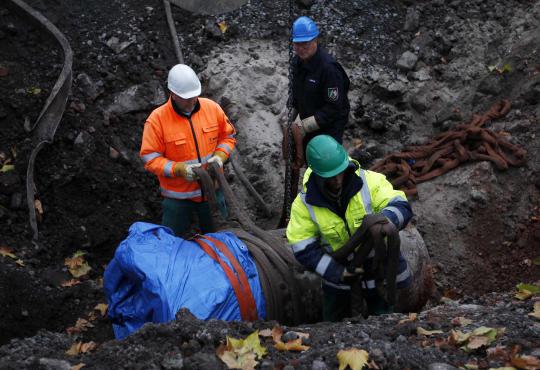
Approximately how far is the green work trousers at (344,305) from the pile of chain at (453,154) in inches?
99.0

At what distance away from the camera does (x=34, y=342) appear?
4285mm

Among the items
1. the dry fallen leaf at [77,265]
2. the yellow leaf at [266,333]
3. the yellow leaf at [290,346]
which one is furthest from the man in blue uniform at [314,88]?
the yellow leaf at [290,346]

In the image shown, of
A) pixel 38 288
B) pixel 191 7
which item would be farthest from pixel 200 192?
pixel 191 7

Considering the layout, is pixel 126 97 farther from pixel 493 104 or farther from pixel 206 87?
pixel 493 104

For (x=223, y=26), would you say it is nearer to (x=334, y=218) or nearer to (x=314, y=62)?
(x=314, y=62)

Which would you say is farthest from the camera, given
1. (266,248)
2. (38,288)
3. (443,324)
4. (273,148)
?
(273,148)

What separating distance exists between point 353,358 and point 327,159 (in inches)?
50.8

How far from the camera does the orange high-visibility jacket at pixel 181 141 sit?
555cm

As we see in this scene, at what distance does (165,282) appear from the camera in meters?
4.74

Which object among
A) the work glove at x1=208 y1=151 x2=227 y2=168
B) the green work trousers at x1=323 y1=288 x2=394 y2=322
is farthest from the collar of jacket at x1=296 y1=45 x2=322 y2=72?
the green work trousers at x1=323 y1=288 x2=394 y2=322

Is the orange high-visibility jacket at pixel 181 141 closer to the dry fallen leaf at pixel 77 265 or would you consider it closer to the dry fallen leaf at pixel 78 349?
the dry fallen leaf at pixel 77 265

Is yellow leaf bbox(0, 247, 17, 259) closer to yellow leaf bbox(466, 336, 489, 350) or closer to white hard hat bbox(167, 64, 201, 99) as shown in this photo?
white hard hat bbox(167, 64, 201, 99)

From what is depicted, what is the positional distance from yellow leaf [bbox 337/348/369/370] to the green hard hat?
3.89ft

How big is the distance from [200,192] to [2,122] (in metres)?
2.84
